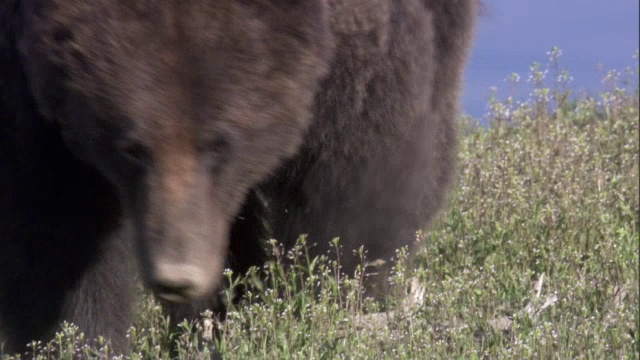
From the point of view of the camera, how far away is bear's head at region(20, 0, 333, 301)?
4.01 m

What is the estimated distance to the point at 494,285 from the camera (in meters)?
5.93

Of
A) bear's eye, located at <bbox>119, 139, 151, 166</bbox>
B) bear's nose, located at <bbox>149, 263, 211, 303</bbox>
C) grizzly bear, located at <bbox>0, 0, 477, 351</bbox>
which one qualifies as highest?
grizzly bear, located at <bbox>0, 0, 477, 351</bbox>

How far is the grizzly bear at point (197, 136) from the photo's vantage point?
4.03 metres

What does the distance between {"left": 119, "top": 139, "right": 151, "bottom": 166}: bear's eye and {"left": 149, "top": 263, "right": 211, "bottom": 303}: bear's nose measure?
0.31 m

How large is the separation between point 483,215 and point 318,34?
3.19m

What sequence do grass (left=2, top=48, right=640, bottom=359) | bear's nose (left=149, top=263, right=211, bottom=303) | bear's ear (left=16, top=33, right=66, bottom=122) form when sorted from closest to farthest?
1. bear's nose (left=149, top=263, right=211, bottom=303)
2. bear's ear (left=16, top=33, right=66, bottom=122)
3. grass (left=2, top=48, right=640, bottom=359)

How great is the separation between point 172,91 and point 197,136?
0.47 feet

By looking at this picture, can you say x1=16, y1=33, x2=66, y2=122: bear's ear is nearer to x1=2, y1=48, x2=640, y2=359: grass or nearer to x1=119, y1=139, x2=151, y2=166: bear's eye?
x1=119, y1=139, x2=151, y2=166: bear's eye

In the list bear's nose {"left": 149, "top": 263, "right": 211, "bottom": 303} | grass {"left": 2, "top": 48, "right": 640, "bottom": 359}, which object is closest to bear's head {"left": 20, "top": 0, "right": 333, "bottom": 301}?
bear's nose {"left": 149, "top": 263, "right": 211, "bottom": 303}

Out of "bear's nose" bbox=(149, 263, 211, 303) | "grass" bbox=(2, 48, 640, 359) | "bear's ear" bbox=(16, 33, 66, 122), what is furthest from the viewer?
"grass" bbox=(2, 48, 640, 359)

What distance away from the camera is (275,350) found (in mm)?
5035

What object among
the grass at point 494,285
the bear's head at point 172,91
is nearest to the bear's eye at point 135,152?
the bear's head at point 172,91

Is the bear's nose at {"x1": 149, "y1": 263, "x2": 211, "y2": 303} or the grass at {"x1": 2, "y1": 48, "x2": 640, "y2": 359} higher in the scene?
the grass at {"x1": 2, "y1": 48, "x2": 640, "y2": 359}

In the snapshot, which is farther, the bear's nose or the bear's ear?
the bear's ear
